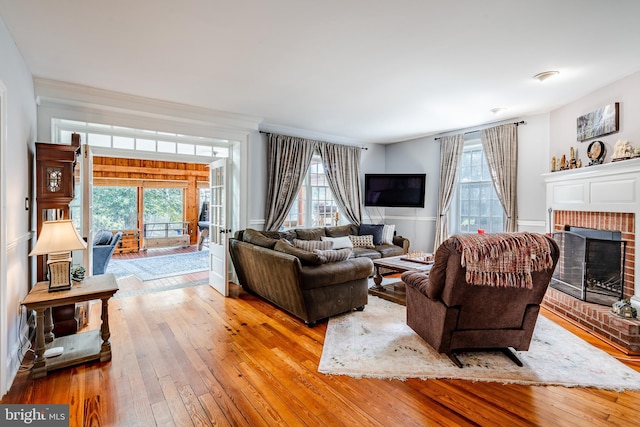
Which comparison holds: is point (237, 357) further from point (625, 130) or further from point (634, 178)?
point (625, 130)

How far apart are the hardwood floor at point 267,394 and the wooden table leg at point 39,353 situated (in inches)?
2.2

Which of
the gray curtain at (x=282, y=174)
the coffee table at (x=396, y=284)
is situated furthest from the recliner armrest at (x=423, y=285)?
the gray curtain at (x=282, y=174)

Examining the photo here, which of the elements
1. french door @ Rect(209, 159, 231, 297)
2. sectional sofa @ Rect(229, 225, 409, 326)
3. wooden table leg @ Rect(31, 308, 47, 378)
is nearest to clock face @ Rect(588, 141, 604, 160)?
sectional sofa @ Rect(229, 225, 409, 326)

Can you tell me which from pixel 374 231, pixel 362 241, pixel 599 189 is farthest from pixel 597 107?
pixel 362 241

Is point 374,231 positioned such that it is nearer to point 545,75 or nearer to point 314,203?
point 314,203

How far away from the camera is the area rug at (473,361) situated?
2.27m

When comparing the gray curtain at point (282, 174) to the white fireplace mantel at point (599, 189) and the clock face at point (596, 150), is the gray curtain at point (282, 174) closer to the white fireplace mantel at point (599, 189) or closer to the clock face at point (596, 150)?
the white fireplace mantel at point (599, 189)

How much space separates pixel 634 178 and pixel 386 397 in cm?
319

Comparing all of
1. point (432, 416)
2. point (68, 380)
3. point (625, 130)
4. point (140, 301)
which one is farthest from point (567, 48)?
point (140, 301)

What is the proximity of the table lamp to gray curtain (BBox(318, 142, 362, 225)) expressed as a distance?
397cm

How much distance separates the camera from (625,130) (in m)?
3.19

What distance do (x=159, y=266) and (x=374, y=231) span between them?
14.3 feet

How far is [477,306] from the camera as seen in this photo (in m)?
2.37

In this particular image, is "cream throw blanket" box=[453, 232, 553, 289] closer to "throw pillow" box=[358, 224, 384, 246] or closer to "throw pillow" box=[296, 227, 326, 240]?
"throw pillow" box=[296, 227, 326, 240]
